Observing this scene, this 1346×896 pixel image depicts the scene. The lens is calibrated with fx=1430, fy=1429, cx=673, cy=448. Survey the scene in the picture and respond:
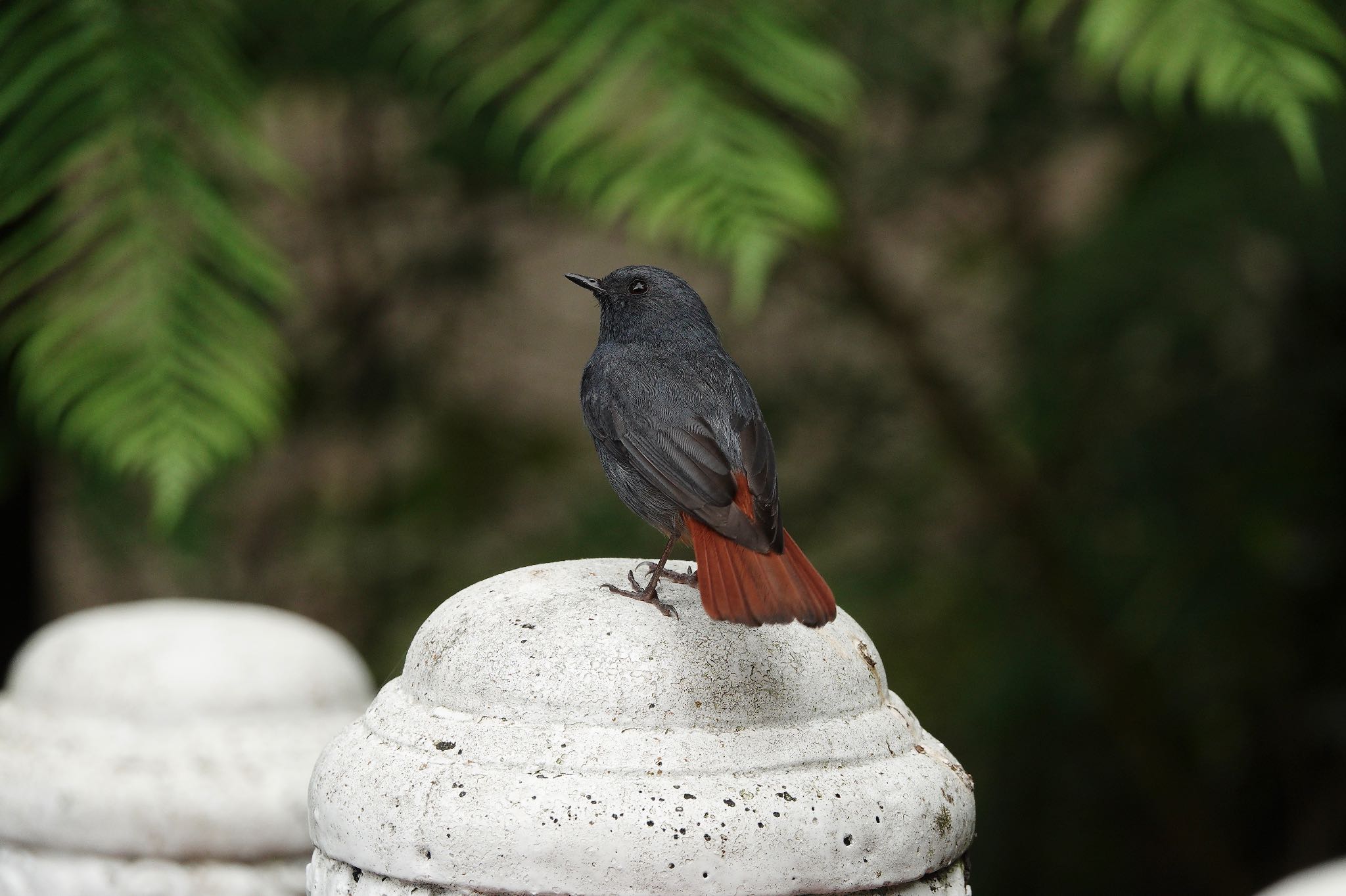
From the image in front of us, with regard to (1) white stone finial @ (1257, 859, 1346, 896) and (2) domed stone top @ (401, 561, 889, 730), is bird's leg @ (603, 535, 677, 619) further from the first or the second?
(1) white stone finial @ (1257, 859, 1346, 896)

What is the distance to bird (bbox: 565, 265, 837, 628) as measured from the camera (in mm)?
1412

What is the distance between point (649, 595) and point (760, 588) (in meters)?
0.23

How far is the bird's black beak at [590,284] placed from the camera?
1.94 meters

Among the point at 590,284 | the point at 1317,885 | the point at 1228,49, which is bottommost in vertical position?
the point at 1317,885

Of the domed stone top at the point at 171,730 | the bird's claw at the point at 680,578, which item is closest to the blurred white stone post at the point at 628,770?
the bird's claw at the point at 680,578

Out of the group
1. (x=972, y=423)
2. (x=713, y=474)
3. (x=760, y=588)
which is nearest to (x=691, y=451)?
(x=713, y=474)

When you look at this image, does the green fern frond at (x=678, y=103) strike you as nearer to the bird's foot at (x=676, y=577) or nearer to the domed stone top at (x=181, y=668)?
the bird's foot at (x=676, y=577)

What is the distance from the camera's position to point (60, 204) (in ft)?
7.64

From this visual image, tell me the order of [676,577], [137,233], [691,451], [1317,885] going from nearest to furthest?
[1317,885], [691,451], [676,577], [137,233]

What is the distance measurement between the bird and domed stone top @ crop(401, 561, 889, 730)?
0.21 ft

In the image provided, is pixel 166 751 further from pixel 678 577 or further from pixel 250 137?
pixel 250 137

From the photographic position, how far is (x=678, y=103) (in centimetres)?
210

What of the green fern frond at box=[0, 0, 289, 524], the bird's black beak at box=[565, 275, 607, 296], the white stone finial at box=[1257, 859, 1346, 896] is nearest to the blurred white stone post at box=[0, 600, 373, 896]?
the green fern frond at box=[0, 0, 289, 524]

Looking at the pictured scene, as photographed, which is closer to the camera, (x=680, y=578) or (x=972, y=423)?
(x=680, y=578)
